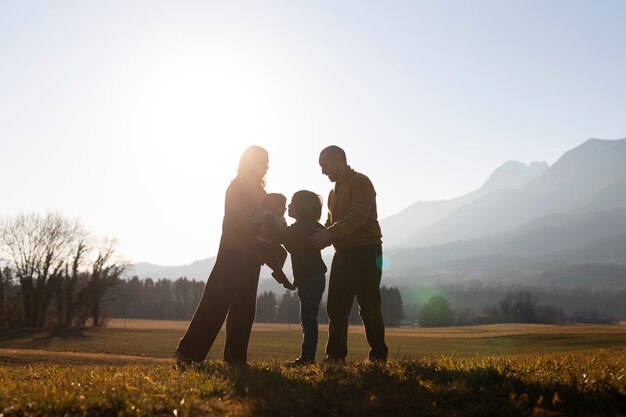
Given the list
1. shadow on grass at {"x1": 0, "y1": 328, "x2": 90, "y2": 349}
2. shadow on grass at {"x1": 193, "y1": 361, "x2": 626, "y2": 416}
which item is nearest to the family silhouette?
shadow on grass at {"x1": 193, "y1": 361, "x2": 626, "y2": 416}

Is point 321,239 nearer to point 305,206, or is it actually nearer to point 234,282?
point 305,206

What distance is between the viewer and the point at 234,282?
23.8ft

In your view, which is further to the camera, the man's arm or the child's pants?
the child's pants

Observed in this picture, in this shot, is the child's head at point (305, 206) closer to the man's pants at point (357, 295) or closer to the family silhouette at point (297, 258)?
the family silhouette at point (297, 258)

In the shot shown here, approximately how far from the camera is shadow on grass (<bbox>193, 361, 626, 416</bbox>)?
394 cm

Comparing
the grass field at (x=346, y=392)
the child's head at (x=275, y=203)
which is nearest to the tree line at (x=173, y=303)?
the child's head at (x=275, y=203)

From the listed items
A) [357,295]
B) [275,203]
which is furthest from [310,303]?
[275,203]

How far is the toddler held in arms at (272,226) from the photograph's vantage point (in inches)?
280

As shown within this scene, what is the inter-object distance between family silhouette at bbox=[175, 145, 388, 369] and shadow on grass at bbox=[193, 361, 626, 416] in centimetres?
202

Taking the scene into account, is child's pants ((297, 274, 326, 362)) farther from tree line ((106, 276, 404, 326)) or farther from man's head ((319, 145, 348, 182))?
tree line ((106, 276, 404, 326))

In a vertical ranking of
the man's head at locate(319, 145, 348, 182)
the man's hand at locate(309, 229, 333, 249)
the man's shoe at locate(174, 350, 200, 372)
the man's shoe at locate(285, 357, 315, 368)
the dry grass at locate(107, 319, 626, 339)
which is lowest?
the dry grass at locate(107, 319, 626, 339)

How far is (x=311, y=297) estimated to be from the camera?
25.2 ft

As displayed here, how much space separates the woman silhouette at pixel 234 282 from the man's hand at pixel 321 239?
2.70 ft

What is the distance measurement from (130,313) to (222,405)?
160216mm
